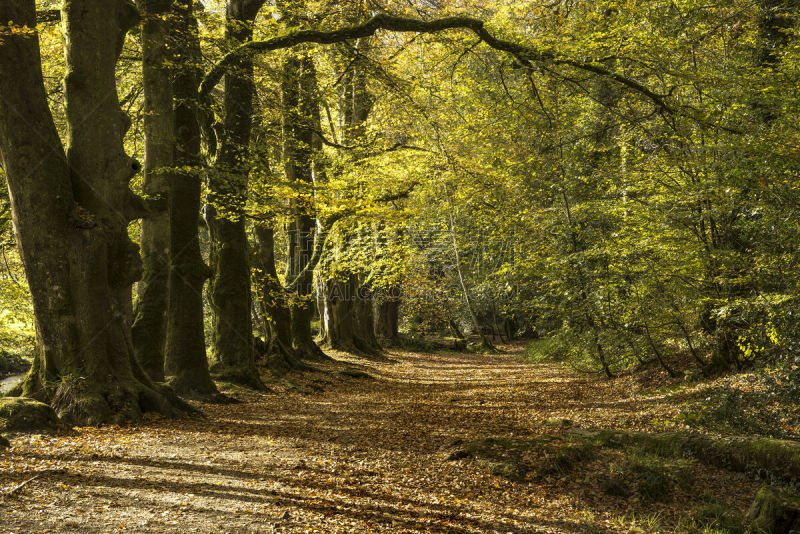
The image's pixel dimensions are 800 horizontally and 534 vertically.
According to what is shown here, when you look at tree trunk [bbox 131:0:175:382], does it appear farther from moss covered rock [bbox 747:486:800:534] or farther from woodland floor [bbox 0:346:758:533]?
moss covered rock [bbox 747:486:800:534]

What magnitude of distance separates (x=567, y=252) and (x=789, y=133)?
5.39 m

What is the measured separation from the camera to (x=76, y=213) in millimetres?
6969

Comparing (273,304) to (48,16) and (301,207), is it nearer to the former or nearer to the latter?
(301,207)

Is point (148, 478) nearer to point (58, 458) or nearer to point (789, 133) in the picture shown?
point (58, 458)

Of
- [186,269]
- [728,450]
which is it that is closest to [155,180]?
[186,269]

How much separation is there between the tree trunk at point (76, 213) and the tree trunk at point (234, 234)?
2.93m

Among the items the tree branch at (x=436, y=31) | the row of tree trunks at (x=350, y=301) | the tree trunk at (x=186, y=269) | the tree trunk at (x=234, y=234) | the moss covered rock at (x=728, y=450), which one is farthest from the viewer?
the row of tree trunks at (x=350, y=301)

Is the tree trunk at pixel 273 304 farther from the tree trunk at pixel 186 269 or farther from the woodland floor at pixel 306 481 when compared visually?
the woodland floor at pixel 306 481

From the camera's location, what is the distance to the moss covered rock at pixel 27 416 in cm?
600

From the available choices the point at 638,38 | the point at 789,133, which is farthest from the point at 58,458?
the point at 638,38

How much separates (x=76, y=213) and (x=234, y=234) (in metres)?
4.51

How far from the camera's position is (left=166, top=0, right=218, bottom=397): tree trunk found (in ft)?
31.8

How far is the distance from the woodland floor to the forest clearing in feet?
0.15

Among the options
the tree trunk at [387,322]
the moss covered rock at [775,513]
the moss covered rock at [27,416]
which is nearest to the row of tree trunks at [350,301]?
the tree trunk at [387,322]
